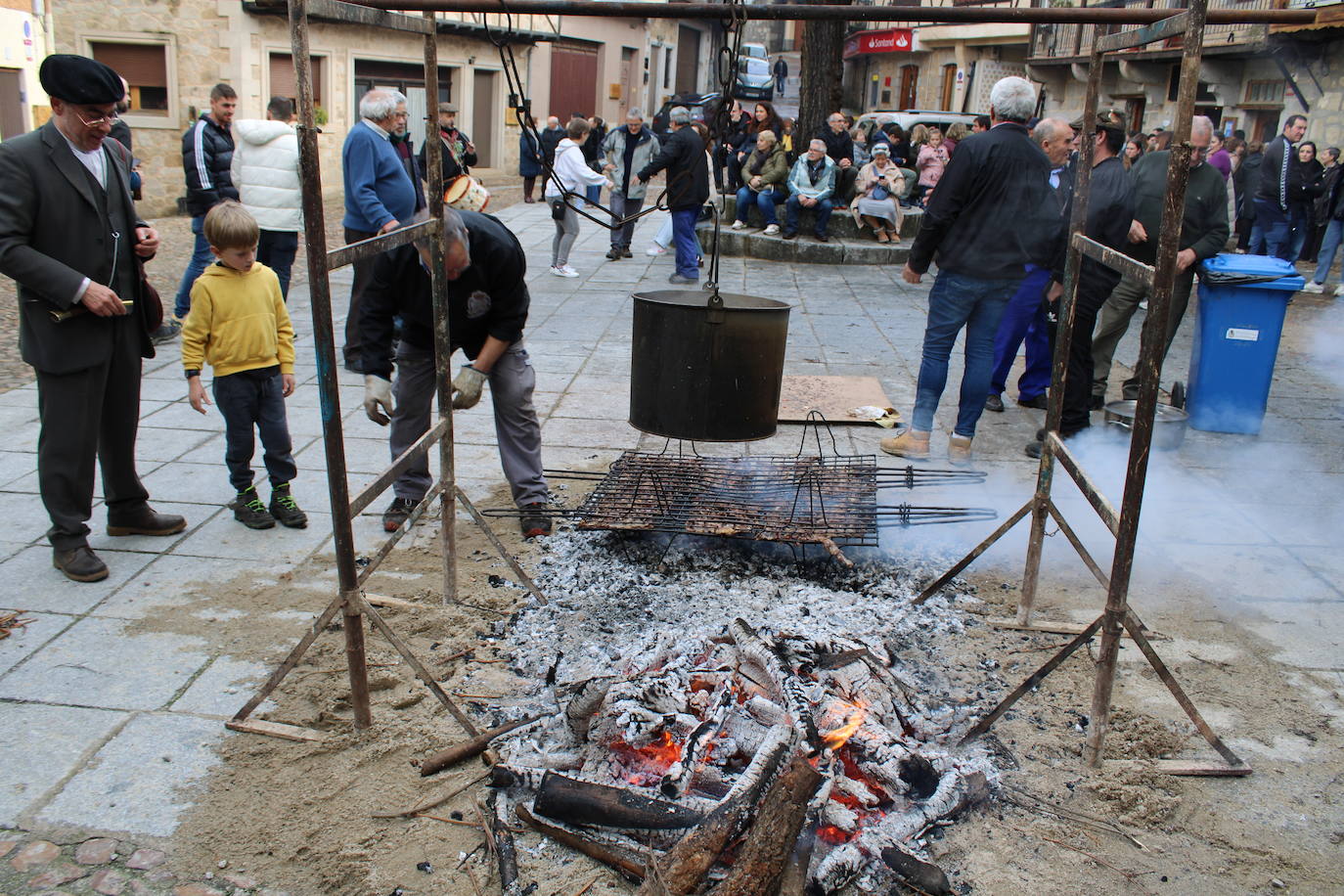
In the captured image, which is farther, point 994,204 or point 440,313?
point 994,204

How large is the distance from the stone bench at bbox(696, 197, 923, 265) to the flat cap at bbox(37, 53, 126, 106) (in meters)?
9.34

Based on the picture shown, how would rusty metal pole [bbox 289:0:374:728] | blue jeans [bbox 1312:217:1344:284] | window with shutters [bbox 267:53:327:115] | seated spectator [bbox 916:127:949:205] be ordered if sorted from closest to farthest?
rusty metal pole [bbox 289:0:374:728], blue jeans [bbox 1312:217:1344:284], seated spectator [bbox 916:127:949:205], window with shutters [bbox 267:53:327:115]

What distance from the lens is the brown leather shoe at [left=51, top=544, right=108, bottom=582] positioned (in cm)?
420

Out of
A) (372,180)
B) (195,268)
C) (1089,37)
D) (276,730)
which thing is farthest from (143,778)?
(1089,37)

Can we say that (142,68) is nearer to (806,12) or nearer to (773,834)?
(806,12)

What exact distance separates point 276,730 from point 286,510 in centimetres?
174

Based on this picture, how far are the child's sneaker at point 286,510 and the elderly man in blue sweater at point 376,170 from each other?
225 cm

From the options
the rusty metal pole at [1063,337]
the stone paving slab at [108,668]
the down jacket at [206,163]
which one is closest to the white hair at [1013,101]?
the rusty metal pole at [1063,337]

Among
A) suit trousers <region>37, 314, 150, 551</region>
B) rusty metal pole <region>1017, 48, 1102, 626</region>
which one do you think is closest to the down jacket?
suit trousers <region>37, 314, 150, 551</region>

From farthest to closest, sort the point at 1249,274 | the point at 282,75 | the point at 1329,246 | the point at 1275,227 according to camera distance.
A: the point at 282,75 → the point at 1275,227 → the point at 1329,246 → the point at 1249,274

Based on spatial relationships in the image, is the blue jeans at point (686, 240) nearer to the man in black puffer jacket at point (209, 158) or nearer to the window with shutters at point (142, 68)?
the man in black puffer jacket at point (209, 158)

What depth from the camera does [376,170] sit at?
272 inches

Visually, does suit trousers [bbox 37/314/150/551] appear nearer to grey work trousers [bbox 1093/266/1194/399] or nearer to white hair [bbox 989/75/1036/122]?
white hair [bbox 989/75/1036/122]

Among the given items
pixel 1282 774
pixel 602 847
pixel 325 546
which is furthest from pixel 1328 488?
pixel 325 546
